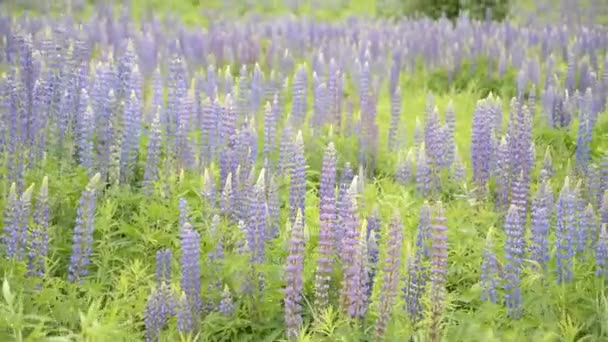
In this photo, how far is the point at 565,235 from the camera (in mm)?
4230

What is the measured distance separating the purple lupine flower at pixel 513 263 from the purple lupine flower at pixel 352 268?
76cm

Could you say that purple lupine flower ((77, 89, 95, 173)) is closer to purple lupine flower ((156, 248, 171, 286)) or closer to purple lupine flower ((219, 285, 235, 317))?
purple lupine flower ((156, 248, 171, 286))

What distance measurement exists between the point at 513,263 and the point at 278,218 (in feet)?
4.43

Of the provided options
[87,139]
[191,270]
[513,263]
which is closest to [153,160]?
[87,139]

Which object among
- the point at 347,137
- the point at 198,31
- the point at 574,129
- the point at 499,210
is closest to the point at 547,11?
the point at 198,31

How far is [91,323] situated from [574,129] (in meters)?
5.36

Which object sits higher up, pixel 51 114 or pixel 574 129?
pixel 51 114

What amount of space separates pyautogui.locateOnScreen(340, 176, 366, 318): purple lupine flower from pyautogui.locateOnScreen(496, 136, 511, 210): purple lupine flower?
1.78m

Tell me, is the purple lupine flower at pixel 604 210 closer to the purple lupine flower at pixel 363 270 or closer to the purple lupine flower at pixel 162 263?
the purple lupine flower at pixel 363 270

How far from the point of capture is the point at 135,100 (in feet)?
18.4

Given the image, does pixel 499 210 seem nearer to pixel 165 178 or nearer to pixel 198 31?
pixel 165 178

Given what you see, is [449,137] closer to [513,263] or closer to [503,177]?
[503,177]

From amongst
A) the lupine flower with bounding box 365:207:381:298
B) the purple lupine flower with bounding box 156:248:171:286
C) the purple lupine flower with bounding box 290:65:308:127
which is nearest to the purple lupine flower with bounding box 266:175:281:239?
the lupine flower with bounding box 365:207:381:298

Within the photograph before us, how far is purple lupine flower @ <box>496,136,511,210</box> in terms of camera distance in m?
5.26
